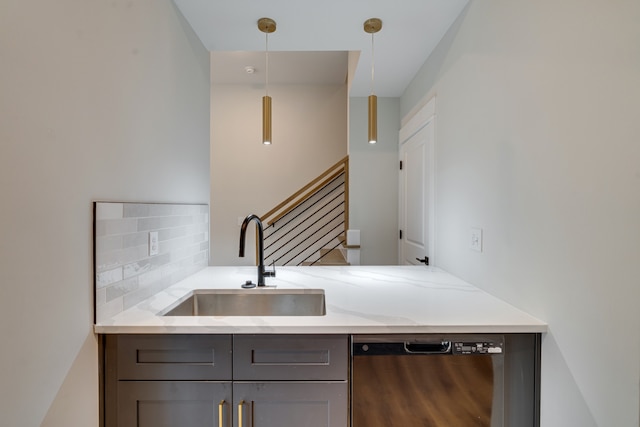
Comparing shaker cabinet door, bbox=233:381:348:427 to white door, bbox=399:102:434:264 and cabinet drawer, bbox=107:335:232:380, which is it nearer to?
cabinet drawer, bbox=107:335:232:380

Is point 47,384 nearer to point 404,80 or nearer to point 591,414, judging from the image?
point 591,414

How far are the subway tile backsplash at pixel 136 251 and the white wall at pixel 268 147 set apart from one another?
2245 mm

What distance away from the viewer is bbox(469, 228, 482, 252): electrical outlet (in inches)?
56.8

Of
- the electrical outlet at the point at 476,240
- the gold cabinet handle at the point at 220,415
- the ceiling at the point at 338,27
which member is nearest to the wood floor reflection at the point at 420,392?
the gold cabinet handle at the point at 220,415

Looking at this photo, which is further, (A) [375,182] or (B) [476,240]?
(A) [375,182]

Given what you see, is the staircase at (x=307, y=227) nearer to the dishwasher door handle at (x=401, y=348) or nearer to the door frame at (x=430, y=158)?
the door frame at (x=430, y=158)

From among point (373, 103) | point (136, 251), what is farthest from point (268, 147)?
point (136, 251)

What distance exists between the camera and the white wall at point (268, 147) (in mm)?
3961

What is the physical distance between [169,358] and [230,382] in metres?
0.21

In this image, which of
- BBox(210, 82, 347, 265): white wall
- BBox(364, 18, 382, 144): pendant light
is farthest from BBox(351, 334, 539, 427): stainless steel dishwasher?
BBox(210, 82, 347, 265): white wall

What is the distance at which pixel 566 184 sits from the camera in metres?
0.92

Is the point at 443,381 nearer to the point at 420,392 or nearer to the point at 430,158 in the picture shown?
the point at 420,392

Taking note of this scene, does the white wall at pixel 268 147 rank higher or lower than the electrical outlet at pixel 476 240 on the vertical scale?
higher

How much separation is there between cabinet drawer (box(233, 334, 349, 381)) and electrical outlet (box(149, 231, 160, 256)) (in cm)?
59
